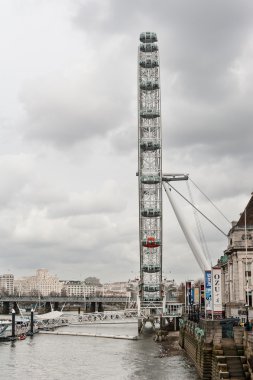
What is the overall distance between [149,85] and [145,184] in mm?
20126

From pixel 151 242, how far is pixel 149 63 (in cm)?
3609

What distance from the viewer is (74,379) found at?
5247 cm

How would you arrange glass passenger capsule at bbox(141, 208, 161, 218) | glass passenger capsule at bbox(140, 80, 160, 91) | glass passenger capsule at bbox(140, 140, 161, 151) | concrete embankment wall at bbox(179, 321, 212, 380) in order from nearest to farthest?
concrete embankment wall at bbox(179, 321, 212, 380)
glass passenger capsule at bbox(141, 208, 161, 218)
glass passenger capsule at bbox(140, 140, 161, 151)
glass passenger capsule at bbox(140, 80, 160, 91)

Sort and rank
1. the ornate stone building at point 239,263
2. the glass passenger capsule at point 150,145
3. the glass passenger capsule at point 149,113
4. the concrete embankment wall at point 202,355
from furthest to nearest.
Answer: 1. the glass passenger capsule at point 149,113
2. the glass passenger capsule at point 150,145
3. the ornate stone building at point 239,263
4. the concrete embankment wall at point 202,355

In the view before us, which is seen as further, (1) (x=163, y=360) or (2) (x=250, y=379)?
(1) (x=163, y=360)

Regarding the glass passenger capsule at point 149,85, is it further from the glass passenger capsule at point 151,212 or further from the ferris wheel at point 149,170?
the glass passenger capsule at point 151,212

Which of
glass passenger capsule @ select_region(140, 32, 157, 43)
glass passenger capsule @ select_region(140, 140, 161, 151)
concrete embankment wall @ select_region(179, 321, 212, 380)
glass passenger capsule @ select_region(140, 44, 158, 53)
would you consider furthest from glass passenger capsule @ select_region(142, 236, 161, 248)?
concrete embankment wall @ select_region(179, 321, 212, 380)

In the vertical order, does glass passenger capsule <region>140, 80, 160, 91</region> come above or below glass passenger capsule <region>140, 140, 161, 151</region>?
above

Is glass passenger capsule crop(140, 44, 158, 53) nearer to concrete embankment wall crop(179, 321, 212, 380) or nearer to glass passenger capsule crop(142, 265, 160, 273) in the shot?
glass passenger capsule crop(142, 265, 160, 273)

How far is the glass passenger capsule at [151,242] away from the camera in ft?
392

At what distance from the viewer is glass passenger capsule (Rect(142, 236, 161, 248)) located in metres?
120

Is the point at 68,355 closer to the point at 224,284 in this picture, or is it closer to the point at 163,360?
the point at 163,360

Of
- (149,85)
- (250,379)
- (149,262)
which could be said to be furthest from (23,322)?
(250,379)

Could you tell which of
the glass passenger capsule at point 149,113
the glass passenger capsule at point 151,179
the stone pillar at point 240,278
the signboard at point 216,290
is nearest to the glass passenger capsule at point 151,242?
the glass passenger capsule at point 151,179
